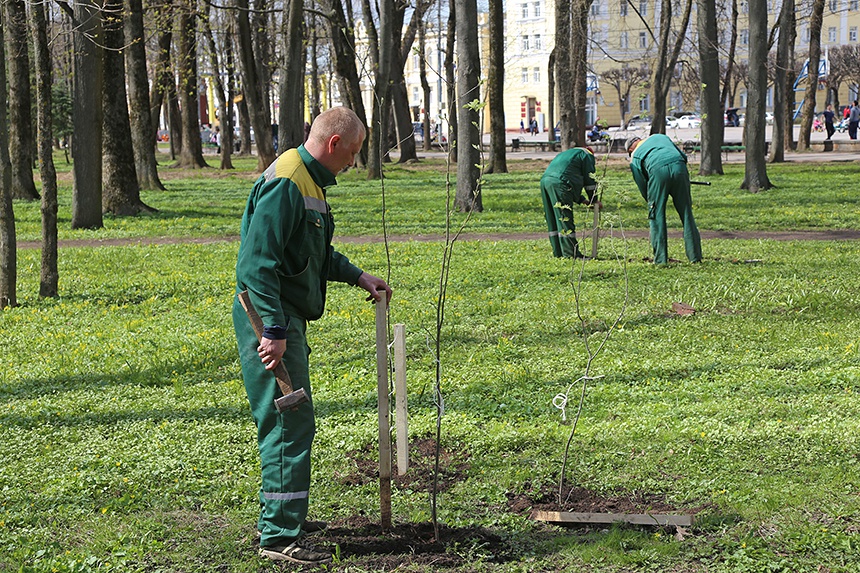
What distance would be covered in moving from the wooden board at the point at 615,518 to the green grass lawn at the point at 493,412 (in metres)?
0.06

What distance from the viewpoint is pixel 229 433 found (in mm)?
6320

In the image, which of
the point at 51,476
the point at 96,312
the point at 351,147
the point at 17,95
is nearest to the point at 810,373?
the point at 351,147

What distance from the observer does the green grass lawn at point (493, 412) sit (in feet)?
15.3

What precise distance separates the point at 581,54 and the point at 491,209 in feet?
64.1

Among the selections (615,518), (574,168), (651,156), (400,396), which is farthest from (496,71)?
(615,518)

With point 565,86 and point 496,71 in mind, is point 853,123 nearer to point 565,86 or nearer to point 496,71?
point 565,86

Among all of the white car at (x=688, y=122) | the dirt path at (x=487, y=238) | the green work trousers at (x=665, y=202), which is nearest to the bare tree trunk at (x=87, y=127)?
the dirt path at (x=487, y=238)

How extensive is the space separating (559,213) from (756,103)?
12609 millimetres

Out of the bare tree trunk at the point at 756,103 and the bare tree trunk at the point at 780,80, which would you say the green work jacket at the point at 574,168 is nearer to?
the bare tree trunk at the point at 756,103

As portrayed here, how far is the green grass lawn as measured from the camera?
466 centimetres

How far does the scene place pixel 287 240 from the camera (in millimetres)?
4207

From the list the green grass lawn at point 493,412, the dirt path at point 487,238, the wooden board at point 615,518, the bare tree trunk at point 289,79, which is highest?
the bare tree trunk at point 289,79

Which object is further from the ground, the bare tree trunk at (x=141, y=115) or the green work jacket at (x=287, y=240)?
the bare tree trunk at (x=141, y=115)

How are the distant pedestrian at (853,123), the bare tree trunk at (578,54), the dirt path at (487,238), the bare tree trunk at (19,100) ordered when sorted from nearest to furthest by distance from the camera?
the bare tree trunk at (19,100) → the dirt path at (487,238) → the bare tree trunk at (578,54) → the distant pedestrian at (853,123)
